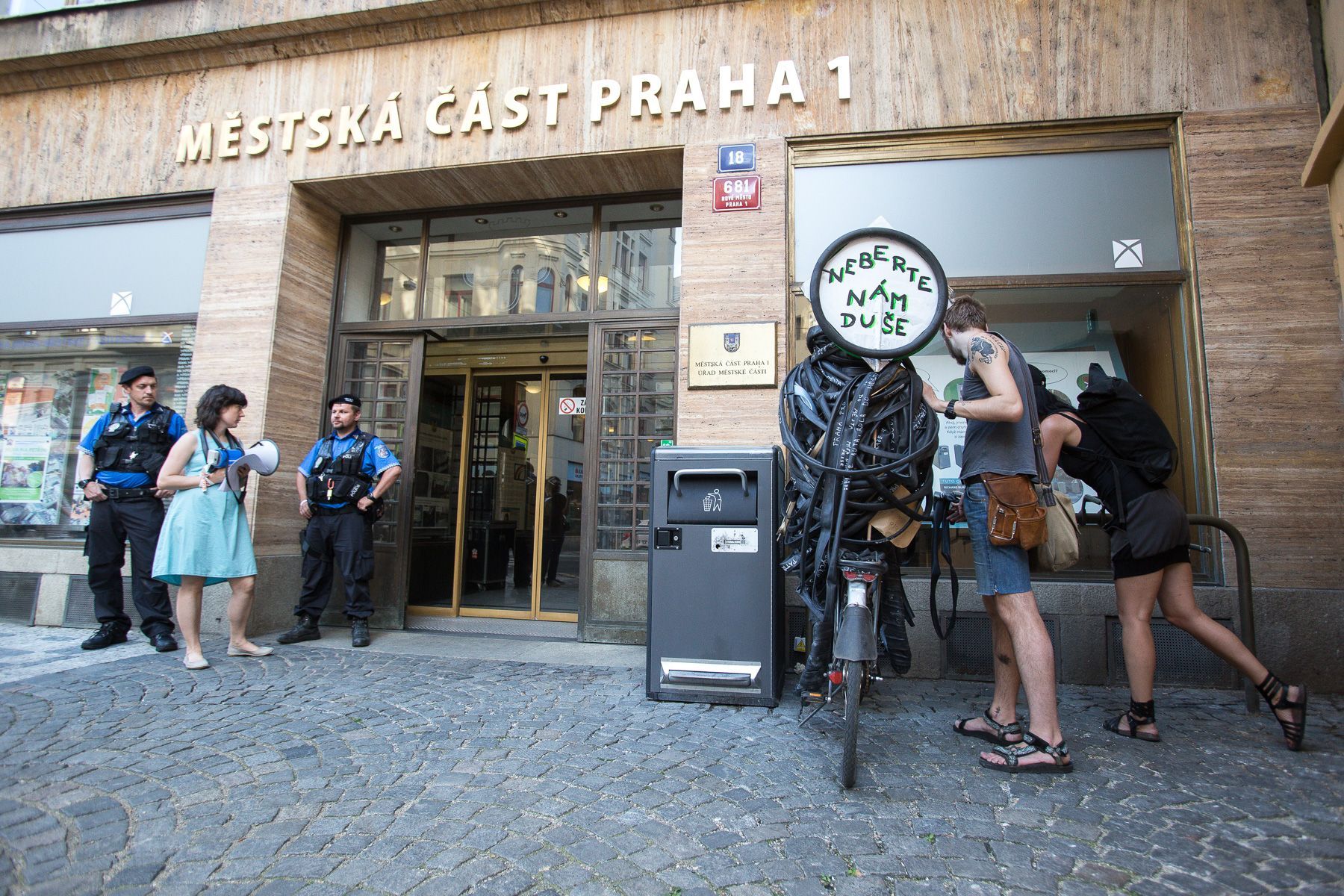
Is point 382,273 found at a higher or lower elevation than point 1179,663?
higher

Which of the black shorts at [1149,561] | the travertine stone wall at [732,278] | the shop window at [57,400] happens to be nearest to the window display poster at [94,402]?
the shop window at [57,400]

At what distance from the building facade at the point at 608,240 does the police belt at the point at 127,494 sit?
2.47 ft

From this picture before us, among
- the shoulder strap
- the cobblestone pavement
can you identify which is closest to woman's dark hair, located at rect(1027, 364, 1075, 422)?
the shoulder strap

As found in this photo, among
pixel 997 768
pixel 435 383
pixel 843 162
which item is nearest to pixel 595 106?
pixel 843 162

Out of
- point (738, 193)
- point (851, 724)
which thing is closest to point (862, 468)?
point (851, 724)

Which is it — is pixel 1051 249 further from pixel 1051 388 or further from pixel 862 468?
pixel 862 468

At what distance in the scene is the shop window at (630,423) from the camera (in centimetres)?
558

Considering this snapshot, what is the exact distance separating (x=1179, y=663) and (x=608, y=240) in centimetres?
512

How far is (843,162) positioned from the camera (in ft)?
17.4

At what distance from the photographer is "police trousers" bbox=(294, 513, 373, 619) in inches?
212

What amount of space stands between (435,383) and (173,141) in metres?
3.07

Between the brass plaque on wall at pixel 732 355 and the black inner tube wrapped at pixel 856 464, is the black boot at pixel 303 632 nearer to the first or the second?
the brass plaque on wall at pixel 732 355

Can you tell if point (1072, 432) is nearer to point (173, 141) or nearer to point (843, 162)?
point (843, 162)

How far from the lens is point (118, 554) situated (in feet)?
17.1
